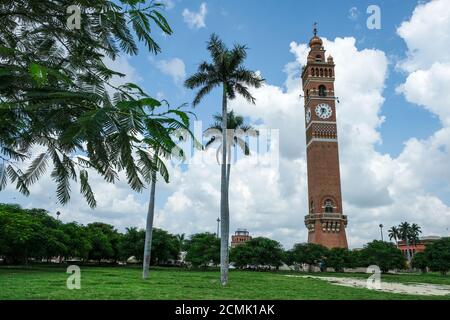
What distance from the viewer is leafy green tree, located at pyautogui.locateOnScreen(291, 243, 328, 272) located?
54581 mm

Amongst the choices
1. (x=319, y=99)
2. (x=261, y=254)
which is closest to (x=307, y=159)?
(x=319, y=99)

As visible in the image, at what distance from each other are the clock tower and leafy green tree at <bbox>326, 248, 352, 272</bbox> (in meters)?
6.32

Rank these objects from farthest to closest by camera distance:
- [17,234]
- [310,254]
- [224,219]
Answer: [310,254] → [17,234] → [224,219]

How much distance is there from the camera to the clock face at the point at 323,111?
68.3 meters

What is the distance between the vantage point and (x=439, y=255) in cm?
4853

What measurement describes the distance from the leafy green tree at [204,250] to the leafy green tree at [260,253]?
11.6 feet

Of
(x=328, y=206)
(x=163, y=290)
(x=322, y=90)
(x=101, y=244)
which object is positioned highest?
(x=322, y=90)

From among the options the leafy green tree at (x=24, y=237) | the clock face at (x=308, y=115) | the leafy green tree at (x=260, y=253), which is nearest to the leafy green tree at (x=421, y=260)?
the leafy green tree at (x=260, y=253)

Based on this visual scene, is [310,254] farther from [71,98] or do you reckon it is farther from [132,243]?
[71,98]

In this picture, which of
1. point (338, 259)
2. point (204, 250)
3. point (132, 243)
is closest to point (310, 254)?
point (338, 259)

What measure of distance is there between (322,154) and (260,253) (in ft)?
75.5

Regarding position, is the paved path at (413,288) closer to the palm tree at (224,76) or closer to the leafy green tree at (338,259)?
the palm tree at (224,76)

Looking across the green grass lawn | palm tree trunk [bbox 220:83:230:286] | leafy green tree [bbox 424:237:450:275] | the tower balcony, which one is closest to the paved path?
the green grass lawn
